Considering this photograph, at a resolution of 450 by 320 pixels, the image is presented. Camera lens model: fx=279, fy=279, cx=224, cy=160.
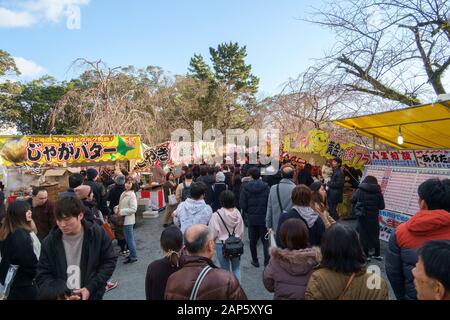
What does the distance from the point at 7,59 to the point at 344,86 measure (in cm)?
2594

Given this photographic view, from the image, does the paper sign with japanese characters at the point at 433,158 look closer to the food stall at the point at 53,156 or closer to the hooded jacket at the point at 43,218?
the hooded jacket at the point at 43,218

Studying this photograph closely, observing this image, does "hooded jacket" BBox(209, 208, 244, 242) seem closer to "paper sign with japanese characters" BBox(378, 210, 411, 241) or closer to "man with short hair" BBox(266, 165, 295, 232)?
"man with short hair" BBox(266, 165, 295, 232)

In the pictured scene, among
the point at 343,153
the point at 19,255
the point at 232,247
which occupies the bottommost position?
→ the point at 232,247

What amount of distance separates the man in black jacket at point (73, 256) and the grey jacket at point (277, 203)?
96.7 inches

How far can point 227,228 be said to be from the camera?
3623mm

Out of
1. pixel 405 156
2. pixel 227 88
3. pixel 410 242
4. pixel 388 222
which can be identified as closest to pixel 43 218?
pixel 410 242

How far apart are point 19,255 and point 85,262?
27.4 inches

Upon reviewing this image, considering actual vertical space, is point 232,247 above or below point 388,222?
above

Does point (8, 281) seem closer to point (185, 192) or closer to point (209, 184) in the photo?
point (185, 192)

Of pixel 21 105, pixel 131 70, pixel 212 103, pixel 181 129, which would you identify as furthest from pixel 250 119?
pixel 21 105

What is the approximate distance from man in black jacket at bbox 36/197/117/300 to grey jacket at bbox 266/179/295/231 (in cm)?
246

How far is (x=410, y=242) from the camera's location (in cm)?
204

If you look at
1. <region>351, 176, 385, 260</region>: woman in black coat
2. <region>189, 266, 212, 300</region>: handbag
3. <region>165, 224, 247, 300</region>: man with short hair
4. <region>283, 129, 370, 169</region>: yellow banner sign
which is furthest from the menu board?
<region>189, 266, 212, 300</region>: handbag
